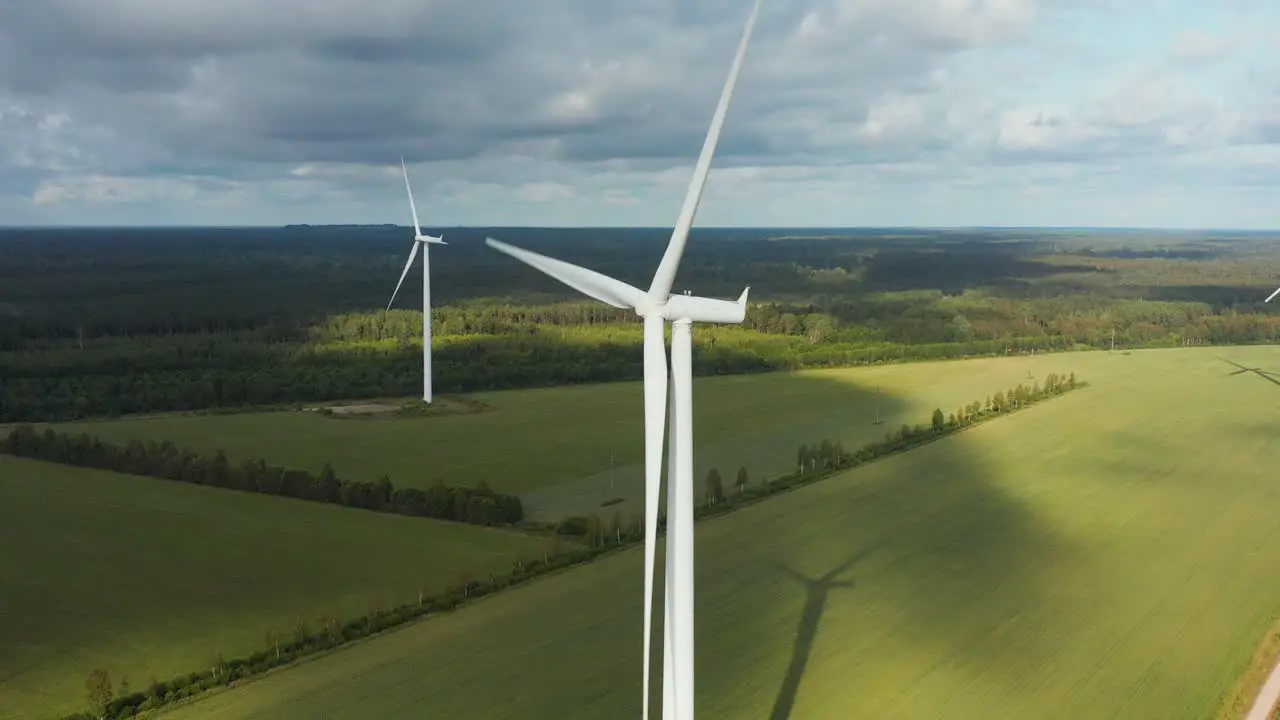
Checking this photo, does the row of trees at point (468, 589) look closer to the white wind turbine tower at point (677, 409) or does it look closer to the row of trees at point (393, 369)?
the white wind turbine tower at point (677, 409)

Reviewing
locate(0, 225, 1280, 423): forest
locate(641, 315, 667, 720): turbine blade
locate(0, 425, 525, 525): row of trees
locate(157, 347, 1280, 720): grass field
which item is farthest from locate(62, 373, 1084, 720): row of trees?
locate(0, 225, 1280, 423): forest

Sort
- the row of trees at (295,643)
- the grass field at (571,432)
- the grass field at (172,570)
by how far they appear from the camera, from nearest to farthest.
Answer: the row of trees at (295,643)
the grass field at (172,570)
the grass field at (571,432)

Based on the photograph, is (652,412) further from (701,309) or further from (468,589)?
(468,589)

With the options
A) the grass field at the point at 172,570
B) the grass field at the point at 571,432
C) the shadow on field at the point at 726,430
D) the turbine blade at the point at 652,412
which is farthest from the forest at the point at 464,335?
the turbine blade at the point at 652,412

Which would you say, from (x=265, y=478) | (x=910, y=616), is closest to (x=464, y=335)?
(x=265, y=478)

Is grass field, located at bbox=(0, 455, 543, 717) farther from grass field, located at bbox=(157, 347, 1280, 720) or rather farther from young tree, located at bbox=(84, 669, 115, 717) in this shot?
grass field, located at bbox=(157, 347, 1280, 720)

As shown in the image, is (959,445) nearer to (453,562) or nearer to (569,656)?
(453,562)
